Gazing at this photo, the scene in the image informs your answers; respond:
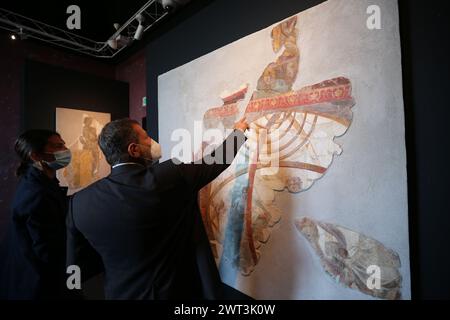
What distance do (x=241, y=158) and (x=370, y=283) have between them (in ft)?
3.00

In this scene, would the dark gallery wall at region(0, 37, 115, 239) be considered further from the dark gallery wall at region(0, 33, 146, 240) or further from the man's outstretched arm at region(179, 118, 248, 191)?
the man's outstretched arm at region(179, 118, 248, 191)

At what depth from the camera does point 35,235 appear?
4.73ft

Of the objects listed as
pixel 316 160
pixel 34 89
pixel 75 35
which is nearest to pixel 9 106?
pixel 34 89

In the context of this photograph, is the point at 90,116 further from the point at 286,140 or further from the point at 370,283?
the point at 370,283

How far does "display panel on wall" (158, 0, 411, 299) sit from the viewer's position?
1.00 meters

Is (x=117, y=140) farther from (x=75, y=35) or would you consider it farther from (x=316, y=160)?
(x=75, y=35)

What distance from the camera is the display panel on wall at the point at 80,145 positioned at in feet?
10.2

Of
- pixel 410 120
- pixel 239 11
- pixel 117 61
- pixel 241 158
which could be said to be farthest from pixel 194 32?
pixel 117 61

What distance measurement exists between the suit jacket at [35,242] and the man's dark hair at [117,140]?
0.72 metres

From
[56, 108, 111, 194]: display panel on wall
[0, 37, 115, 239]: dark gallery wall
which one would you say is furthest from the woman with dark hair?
[0, 37, 115, 239]: dark gallery wall

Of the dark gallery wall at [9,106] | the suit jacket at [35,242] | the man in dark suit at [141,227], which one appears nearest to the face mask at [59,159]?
the suit jacket at [35,242]

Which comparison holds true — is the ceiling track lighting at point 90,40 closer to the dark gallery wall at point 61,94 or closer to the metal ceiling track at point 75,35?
the metal ceiling track at point 75,35

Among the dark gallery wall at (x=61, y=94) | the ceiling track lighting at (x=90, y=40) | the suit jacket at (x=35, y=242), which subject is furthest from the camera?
the dark gallery wall at (x=61, y=94)

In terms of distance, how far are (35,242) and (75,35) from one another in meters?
2.87
